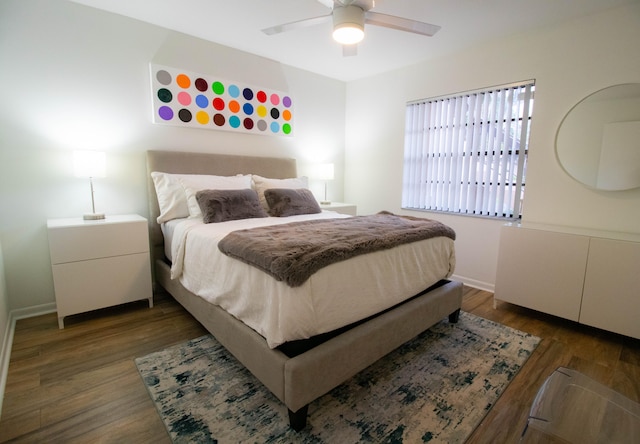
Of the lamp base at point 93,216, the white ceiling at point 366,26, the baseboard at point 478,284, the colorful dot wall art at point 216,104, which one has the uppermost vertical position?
the white ceiling at point 366,26

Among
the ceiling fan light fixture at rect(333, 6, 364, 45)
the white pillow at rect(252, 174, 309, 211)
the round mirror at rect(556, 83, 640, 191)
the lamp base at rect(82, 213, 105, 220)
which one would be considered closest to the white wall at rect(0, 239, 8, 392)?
the lamp base at rect(82, 213, 105, 220)

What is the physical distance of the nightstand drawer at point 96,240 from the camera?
2207 millimetres

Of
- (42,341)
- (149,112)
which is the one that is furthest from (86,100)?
(42,341)

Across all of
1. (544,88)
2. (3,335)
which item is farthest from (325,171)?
(3,335)

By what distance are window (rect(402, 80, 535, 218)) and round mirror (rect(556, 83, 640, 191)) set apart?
35 centimetres

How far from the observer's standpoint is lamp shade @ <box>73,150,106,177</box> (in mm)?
2334

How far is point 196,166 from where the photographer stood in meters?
3.08

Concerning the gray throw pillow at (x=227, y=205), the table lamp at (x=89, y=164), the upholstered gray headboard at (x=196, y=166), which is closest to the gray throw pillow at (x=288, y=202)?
the gray throw pillow at (x=227, y=205)

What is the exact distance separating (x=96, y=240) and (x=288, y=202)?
157 cm

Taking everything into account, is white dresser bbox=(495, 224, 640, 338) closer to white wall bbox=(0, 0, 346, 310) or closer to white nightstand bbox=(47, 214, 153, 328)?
white nightstand bbox=(47, 214, 153, 328)

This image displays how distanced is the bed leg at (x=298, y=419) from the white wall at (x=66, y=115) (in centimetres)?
238

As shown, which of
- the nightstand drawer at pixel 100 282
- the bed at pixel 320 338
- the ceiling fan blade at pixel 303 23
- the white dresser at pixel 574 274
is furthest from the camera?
the nightstand drawer at pixel 100 282

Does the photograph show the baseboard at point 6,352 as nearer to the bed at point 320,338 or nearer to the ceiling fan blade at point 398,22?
the bed at point 320,338

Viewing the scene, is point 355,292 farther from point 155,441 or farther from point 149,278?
point 149,278
